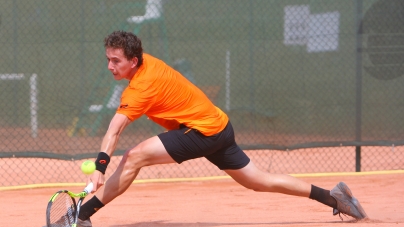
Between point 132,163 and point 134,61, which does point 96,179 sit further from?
point 134,61

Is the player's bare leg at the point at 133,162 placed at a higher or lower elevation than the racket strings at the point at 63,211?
higher

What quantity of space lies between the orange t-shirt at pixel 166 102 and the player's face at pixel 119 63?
0.06m

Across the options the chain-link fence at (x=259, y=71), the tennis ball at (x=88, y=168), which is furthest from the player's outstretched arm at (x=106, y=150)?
the chain-link fence at (x=259, y=71)

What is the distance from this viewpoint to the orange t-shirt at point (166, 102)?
4.27 metres

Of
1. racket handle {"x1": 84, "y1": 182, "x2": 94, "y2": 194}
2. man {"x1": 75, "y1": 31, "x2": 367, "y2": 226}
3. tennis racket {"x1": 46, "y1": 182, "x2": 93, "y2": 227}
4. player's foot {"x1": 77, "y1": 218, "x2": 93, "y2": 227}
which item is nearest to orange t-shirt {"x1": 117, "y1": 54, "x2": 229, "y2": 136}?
man {"x1": 75, "y1": 31, "x2": 367, "y2": 226}

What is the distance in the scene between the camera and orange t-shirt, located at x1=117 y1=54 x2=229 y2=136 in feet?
14.0

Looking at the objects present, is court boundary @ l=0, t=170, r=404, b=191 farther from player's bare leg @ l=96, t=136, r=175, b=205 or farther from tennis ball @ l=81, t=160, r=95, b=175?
tennis ball @ l=81, t=160, r=95, b=175

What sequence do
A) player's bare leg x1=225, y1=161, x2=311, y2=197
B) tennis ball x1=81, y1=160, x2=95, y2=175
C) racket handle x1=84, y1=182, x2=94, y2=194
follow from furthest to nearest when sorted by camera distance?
player's bare leg x1=225, y1=161, x2=311, y2=197 < racket handle x1=84, y1=182, x2=94, y2=194 < tennis ball x1=81, y1=160, x2=95, y2=175

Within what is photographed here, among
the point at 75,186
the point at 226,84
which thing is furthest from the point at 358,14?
the point at 75,186

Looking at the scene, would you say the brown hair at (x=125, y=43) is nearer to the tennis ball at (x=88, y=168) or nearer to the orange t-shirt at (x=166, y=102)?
the orange t-shirt at (x=166, y=102)

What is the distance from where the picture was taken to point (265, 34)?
7840 mm

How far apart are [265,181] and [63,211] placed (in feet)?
4.72

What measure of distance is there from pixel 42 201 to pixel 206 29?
2748 mm

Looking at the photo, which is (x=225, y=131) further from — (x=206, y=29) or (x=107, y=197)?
(x=206, y=29)
